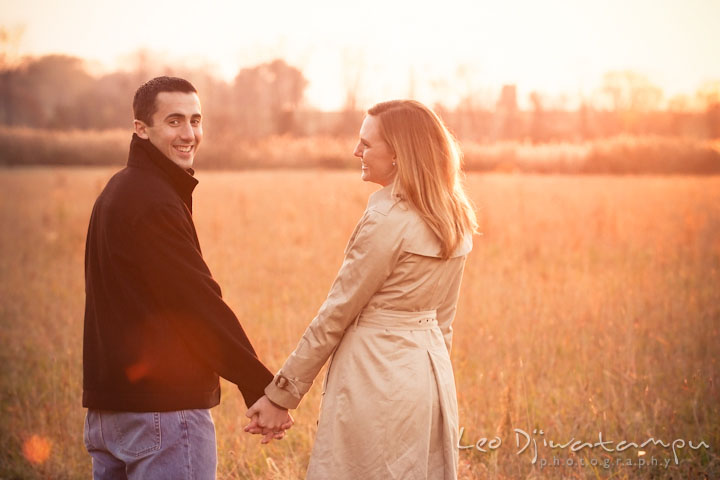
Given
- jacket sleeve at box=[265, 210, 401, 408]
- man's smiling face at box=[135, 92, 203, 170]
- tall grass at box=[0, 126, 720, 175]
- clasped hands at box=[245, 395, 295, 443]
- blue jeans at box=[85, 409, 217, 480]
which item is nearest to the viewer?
blue jeans at box=[85, 409, 217, 480]

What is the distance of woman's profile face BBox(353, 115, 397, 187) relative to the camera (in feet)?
9.22

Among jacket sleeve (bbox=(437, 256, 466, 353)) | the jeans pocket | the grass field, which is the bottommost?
the grass field

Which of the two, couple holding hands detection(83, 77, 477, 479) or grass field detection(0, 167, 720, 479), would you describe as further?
grass field detection(0, 167, 720, 479)

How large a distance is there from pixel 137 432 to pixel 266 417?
611 mm

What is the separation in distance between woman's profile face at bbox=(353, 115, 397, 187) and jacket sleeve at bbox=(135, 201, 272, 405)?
0.78 metres

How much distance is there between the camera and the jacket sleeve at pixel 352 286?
2.64 meters

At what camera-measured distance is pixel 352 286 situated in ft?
8.77

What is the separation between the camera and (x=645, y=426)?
458cm

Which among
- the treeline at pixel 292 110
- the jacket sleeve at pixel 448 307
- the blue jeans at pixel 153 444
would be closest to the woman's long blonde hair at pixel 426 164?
the jacket sleeve at pixel 448 307

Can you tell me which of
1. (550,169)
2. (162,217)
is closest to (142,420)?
(162,217)

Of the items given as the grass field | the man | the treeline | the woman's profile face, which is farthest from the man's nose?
the treeline

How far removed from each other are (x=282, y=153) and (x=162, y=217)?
1259 inches

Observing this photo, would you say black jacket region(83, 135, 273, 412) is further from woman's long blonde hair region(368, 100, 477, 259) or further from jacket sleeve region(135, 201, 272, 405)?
woman's long blonde hair region(368, 100, 477, 259)

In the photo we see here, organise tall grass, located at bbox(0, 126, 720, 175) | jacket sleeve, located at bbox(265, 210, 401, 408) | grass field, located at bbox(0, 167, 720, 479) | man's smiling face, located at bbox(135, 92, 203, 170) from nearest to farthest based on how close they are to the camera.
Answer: jacket sleeve, located at bbox(265, 210, 401, 408) → man's smiling face, located at bbox(135, 92, 203, 170) → grass field, located at bbox(0, 167, 720, 479) → tall grass, located at bbox(0, 126, 720, 175)
